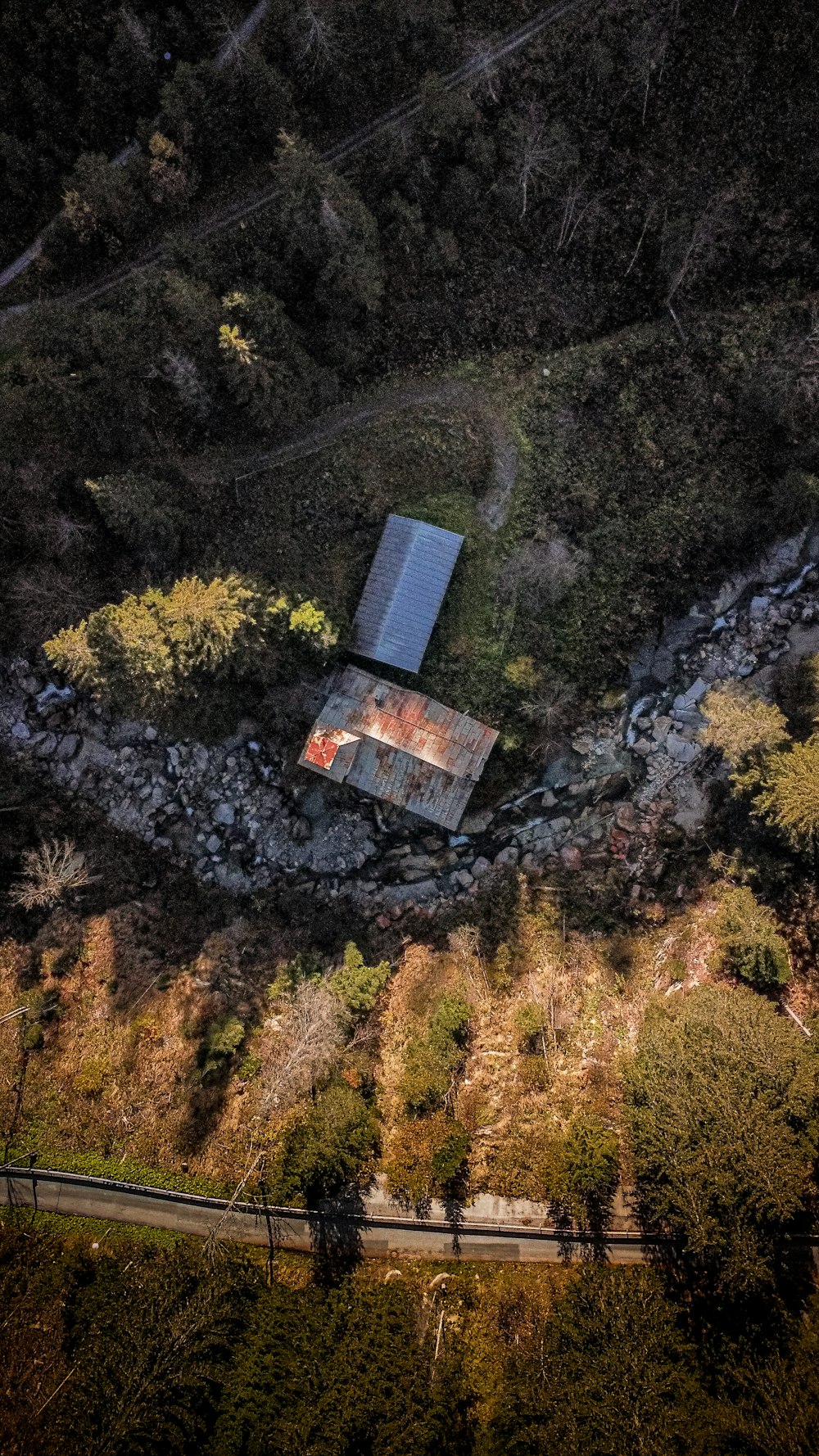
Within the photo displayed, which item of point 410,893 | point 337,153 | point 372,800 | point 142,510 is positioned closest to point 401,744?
point 372,800

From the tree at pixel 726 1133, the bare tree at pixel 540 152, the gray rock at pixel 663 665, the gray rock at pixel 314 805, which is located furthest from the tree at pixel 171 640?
the tree at pixel 726 1133

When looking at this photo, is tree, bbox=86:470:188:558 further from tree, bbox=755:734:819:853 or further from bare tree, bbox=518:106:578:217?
tree, bbox=755:734:819:853

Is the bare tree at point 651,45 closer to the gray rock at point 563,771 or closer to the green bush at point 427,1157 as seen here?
the gray rock at point 563,771

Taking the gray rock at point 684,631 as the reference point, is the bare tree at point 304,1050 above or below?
below

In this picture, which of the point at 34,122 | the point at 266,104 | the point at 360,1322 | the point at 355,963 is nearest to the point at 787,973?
the point at 355,963

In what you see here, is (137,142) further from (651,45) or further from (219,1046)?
(219,1046)

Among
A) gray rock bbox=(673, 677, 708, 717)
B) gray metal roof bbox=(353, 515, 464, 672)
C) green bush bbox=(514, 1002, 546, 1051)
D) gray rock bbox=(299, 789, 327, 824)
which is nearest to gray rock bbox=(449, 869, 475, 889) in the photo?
green bush bbox=(514, 1002, 546, 1051)
